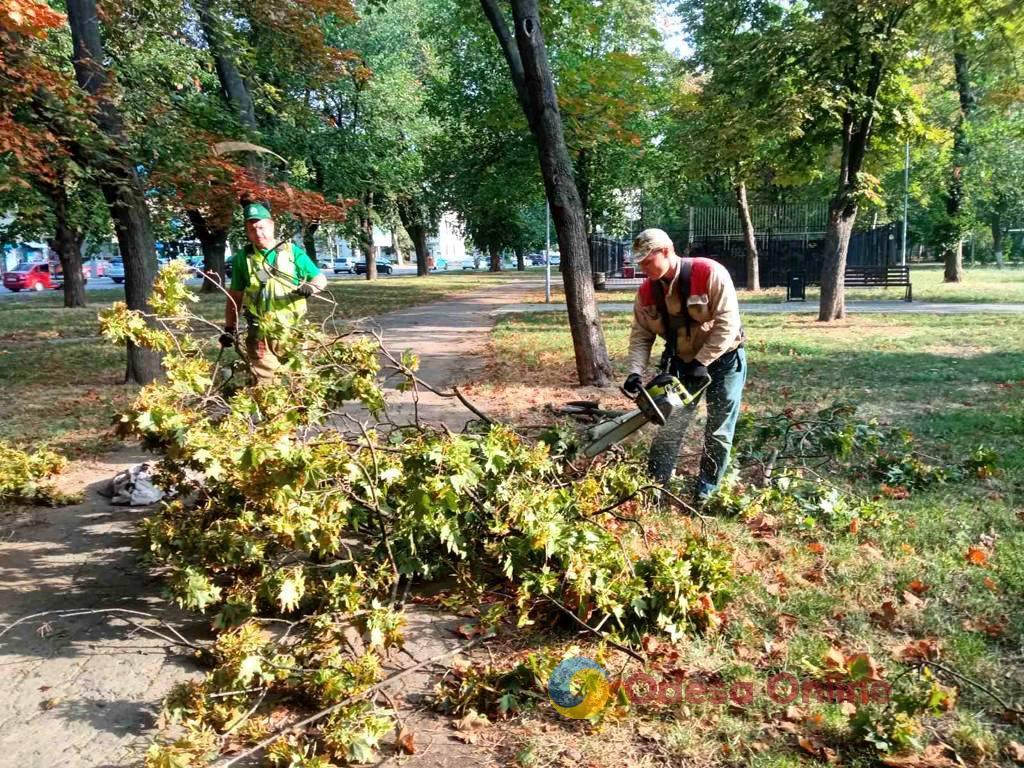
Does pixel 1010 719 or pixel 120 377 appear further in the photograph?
pixel 120 377

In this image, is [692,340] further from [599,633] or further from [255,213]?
[255,213]

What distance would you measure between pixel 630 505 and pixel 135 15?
10691 mm

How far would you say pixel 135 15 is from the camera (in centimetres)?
1069

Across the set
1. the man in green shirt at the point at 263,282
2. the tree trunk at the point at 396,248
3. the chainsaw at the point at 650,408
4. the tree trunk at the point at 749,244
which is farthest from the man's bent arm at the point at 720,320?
the tree trunk at the point at 396,248

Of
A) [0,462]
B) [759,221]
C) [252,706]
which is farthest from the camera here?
[759,221]

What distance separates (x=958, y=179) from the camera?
2998 cm

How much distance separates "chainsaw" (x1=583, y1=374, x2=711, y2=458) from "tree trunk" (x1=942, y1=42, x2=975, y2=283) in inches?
1102

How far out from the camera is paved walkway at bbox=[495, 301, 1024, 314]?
56.7ft

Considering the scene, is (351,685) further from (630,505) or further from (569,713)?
(630,505)

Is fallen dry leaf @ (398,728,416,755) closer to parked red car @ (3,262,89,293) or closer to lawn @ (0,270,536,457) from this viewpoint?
lawn @ (0,270,536,457)

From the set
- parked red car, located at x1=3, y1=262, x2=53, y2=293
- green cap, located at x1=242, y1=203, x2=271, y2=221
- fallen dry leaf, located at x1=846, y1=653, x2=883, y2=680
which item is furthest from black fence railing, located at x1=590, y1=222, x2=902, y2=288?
parked red car, located at x1=3, y1=262, x2=53, y2=293

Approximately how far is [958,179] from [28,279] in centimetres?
4512

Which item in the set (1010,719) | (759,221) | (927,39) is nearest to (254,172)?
(1010,719)

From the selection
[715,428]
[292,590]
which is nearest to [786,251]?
[715,428]
